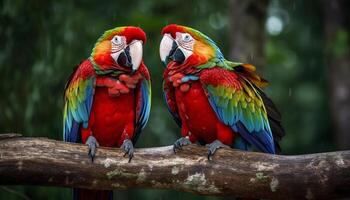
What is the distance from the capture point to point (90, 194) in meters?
3.74

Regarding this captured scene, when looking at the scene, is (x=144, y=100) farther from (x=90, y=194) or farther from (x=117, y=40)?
(x=90, y=194)

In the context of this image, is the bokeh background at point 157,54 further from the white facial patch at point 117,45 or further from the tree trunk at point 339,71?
the white facial patch at point 117,45

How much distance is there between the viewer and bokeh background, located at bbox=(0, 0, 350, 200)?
16.3 feet

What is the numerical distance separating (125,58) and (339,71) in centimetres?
443

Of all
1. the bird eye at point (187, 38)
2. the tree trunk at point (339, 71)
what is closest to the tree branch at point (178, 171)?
the bird eye at point (187, 38)

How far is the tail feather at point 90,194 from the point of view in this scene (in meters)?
3.70

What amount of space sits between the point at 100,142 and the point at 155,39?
358cm

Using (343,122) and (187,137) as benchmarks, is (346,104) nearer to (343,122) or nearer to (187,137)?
(343,122)

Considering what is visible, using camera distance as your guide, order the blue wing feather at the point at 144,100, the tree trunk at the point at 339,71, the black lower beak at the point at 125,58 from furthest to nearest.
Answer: the tree trunk at the point at 339,71
the blue wing feather at the point at 144,100
the black lower beak at the point at 125,58

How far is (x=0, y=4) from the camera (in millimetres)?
4953

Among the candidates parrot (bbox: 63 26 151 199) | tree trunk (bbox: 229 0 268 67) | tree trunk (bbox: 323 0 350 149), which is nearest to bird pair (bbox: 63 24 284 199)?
parrot (bbox: 63 26 151 199)

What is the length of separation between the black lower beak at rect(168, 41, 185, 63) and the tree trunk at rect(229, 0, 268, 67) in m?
1.47

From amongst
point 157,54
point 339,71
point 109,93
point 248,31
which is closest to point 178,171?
point 109,93

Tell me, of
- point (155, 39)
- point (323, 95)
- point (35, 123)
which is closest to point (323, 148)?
point (323, 95)
